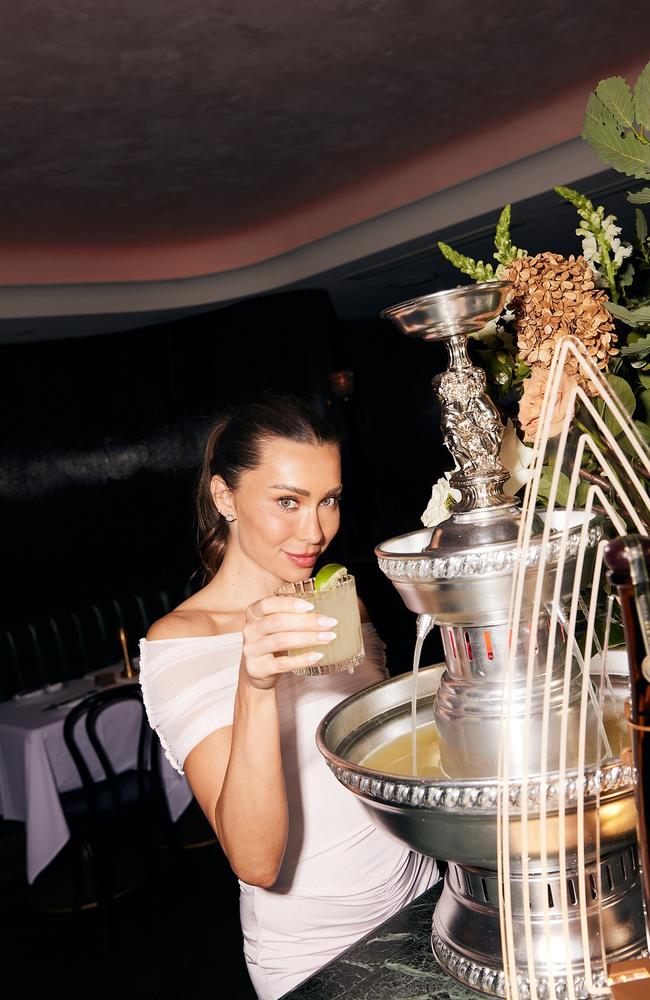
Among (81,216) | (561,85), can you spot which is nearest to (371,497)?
(81,216)

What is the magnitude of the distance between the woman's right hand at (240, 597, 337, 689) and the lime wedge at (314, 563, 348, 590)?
335 millimetres

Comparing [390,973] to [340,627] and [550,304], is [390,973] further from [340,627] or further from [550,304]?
[550,304]

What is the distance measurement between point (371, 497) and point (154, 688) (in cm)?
900

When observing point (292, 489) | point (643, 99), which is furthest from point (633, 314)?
point (292, 489)

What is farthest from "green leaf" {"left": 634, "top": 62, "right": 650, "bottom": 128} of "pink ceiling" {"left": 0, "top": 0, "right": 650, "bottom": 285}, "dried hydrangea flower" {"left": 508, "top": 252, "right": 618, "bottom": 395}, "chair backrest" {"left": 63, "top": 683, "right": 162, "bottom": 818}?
"chair backrest" {"left": 63, "top": 683, "right": 162, "bottom": 818}

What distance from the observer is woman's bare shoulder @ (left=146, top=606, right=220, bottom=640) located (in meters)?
2.14

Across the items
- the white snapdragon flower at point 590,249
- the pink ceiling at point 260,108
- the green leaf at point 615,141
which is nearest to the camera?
the green leaf at point 615,141

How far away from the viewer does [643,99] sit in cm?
Result: 104

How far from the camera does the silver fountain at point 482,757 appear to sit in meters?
0.90

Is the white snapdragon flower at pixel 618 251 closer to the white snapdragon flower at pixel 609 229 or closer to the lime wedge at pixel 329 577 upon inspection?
the white snapdragon flower at pixel 609 229

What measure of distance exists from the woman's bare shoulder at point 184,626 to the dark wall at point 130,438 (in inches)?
248

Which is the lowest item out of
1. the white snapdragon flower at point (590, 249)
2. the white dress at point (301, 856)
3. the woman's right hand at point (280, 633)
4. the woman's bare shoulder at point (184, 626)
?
the white dress at point (301, 856)

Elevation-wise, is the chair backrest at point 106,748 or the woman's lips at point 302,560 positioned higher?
the woman's lips at point 302,560

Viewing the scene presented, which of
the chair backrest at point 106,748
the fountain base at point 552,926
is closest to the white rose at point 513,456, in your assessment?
the fountain base at point 552,926
